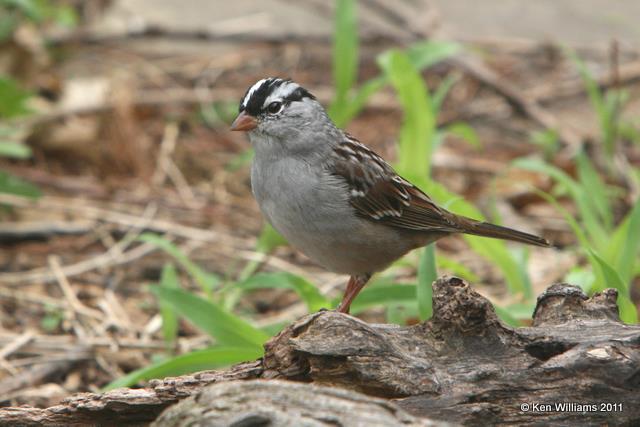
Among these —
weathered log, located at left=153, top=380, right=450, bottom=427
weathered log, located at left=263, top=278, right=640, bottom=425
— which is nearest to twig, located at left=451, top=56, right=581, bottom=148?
weathered log, located at left=263, top=278, right=640, bottom=425

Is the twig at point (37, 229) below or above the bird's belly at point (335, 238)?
above

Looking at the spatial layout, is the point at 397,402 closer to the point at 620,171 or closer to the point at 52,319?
the point at 52,319

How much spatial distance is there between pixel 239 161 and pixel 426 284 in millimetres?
1926

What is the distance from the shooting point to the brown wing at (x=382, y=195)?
3758mm

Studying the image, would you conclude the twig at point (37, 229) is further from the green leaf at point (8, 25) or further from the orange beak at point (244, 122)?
the orange beak at point (244, 122)

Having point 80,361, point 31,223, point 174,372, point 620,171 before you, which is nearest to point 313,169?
point 174,372

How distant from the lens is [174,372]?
11.0 ft

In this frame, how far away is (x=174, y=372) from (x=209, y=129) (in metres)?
3.31

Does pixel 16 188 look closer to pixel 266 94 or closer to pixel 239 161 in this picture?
pixel 239 161

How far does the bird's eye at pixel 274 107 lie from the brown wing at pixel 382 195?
296mm

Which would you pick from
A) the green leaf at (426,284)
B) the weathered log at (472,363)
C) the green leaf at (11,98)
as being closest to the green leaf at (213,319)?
the green leaf at (426,284)

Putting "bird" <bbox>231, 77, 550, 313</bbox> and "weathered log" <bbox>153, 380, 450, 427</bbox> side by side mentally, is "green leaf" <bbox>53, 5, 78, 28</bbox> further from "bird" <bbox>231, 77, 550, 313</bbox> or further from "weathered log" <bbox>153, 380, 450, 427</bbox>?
"weathered log" <bbox>153, 380, 450, 427</bbox>

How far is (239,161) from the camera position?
5.03 meters

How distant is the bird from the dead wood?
37.6 inches
